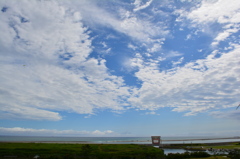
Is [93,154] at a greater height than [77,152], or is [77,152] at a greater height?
[77,152]

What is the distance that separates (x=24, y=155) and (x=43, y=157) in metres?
7.72

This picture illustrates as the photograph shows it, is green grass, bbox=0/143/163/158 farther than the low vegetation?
Yes

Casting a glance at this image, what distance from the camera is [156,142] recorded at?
81.3 metres

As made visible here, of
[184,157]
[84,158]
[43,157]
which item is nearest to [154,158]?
[184,157]

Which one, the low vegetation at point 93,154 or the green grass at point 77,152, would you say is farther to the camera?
the green grass at point 77,152

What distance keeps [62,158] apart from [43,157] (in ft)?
16.6

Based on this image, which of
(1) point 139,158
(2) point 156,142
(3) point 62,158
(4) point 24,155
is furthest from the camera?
(2) point 156,142

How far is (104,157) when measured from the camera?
1731 inches

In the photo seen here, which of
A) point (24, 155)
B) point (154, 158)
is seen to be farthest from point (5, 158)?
point (154, 158)

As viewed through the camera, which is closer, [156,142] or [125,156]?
[125,156]

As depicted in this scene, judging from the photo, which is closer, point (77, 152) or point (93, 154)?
point (93, 154)

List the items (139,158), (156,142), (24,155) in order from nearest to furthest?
1. (139,158)
2. (24,155)
3. (156,142)

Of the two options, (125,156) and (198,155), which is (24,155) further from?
(198,155)

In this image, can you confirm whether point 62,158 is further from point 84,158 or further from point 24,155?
point 24,155
